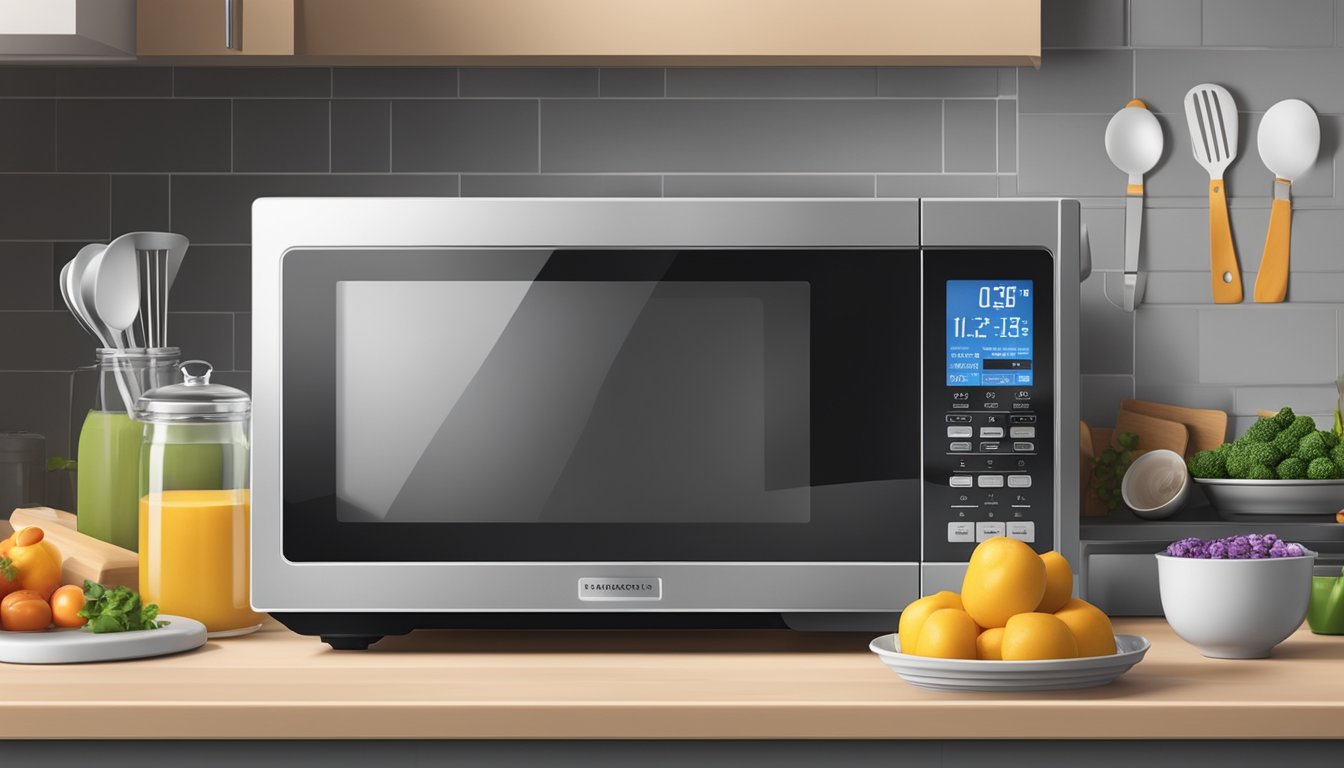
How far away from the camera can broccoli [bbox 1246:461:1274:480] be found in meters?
1.40

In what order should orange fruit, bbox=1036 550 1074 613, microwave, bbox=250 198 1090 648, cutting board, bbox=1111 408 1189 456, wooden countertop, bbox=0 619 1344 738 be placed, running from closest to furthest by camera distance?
1. wooden countertop, bbox=0 619 1344 738
2. orange fruit, bbox=1036 550 1074 613
3. microwave, bbox=250 198 1090 648
4. cutting board, bbox=1111 408 1189 456

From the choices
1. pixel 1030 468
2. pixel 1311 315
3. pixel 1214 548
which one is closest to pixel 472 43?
pixel 1030 468

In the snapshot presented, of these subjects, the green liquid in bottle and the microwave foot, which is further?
the green liquid in bottle

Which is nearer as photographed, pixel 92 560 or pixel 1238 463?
pixel 92 560

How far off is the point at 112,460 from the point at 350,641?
0.35 m

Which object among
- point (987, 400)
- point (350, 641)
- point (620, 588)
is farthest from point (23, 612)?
point (987, 400)

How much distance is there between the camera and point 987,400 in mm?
1120

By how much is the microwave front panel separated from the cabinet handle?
0.36 metres

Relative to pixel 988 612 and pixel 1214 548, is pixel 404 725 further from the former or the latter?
pixel 1214 548

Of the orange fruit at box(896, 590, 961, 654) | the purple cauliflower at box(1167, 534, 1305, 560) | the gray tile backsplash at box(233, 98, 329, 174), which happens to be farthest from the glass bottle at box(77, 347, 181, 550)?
the purple cauliflower at box(1167, 534, 1305, 560)

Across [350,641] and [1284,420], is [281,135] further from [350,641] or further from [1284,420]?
[1284,420]

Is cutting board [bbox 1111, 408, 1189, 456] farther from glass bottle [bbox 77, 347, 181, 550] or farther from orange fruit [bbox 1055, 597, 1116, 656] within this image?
glass bottle [bbox 77, 347, 181, 550]

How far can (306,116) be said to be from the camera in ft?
5.35

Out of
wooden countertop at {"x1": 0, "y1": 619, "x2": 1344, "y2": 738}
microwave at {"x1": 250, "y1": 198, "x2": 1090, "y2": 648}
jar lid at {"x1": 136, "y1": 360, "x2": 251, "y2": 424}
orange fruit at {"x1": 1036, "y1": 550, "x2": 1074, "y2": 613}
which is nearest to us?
wooden countertop at {"x1": 0, "y1": 619, "x2": 1344, "y2": 738}
